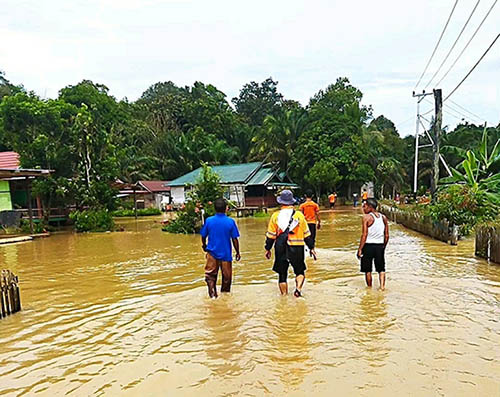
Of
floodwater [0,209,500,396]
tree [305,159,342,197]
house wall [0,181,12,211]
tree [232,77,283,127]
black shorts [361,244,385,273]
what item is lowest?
floodwater [0,209,500,396]

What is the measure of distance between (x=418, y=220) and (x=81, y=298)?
13.7 meters

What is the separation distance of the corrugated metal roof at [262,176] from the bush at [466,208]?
77.8 ft

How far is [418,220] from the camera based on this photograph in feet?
58.3

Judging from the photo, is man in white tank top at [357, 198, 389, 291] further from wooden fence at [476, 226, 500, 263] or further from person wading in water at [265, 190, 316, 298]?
wooden fence at [476, 226, 500, 263]

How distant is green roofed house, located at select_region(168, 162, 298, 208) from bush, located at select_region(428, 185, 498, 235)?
23.4 m

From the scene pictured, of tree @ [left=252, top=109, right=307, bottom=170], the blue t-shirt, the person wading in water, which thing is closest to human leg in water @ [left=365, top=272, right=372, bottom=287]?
the person wading in water

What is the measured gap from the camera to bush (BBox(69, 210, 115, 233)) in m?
23.0

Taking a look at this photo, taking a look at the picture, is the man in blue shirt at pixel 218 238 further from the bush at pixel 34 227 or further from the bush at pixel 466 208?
the bush at pixel 34 227

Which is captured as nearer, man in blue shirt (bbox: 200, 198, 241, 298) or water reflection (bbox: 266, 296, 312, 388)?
water reflection (bbox: 266, 296, 312, 388)

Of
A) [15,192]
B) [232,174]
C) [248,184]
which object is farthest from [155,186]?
[15,192]

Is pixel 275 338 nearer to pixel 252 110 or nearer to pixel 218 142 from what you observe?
pixel 218 142

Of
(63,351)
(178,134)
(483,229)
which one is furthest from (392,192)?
(63,351)

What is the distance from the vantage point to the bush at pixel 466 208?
14.8m

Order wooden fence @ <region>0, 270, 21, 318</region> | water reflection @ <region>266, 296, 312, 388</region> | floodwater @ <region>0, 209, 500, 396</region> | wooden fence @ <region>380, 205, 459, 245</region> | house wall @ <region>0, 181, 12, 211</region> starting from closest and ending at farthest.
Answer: floodwater @ <region>0, 209, 500, 396</region> → water reflection @ <region>266, 296, 312, 388</region> → wooden fence @ <region>0, 270, 21, 318</region> → wooden fence @ <region>380, 205, 459, 245</region> → house wall @ <region>0, 181, 12, 211</region>
